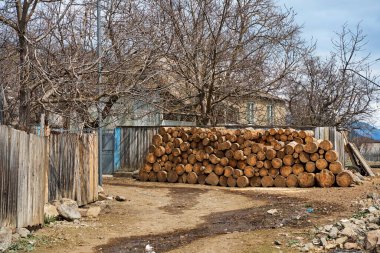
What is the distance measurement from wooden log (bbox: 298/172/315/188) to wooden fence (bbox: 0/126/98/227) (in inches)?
278

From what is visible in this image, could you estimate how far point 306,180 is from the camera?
51.9 ft

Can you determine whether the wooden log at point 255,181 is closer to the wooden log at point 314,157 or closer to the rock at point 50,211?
the wooden log at point 314,157

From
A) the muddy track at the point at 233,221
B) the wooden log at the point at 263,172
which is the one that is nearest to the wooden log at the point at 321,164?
the wooden log at the point at 263,172

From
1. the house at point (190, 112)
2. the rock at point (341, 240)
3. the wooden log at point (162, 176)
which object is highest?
the house at point (190, 112)

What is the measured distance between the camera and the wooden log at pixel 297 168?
16.0 meters

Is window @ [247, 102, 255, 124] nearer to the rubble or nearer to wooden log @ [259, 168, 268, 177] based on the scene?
wooden log @ [259, 168, 268, 177]

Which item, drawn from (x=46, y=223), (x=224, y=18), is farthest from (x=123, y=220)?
(x=224, y=18)

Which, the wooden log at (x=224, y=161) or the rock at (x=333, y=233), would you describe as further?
the wooden log at (x=224, y=161)

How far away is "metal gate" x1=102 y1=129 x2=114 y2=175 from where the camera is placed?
20719mm

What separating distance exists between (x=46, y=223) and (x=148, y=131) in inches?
437

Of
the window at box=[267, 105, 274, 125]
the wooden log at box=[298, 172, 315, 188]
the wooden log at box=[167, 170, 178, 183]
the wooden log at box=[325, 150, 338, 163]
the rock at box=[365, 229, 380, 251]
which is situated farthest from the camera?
the window at box=[267, 105, 274, 125]

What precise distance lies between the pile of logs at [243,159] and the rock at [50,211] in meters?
8.17

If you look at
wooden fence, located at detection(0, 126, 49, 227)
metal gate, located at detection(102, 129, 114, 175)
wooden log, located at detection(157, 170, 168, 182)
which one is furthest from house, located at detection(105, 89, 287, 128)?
wooden fence, located at detection(0, 126, 49, 227)

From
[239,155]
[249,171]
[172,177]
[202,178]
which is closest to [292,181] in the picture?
[249,171]
